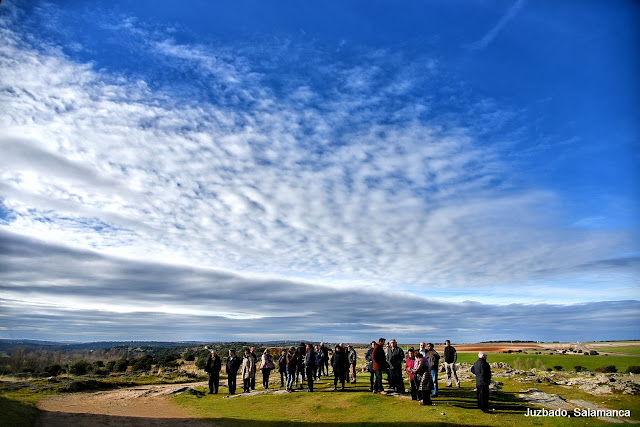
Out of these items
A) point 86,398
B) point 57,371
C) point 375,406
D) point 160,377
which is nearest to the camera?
point 375,406

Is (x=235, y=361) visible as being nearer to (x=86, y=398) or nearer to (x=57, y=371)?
(x=86, y=398)

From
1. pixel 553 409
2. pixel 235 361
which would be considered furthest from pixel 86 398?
pixel 553 409

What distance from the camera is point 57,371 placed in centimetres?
3600

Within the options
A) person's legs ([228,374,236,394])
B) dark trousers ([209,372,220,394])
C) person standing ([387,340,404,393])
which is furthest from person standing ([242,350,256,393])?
person standing ([387,340,404,393])

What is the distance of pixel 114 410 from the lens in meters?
15.9

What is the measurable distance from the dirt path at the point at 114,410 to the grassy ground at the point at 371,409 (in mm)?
930

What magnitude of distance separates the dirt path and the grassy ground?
0.93 metres

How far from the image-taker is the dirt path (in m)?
13.2

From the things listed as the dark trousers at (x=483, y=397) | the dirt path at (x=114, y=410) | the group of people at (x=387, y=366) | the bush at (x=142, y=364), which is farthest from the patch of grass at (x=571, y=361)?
the bush at (x=142, y=364)

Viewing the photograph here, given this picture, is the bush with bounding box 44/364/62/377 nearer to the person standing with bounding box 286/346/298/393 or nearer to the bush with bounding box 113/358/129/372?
the bush with bounding box 113/358/129/372

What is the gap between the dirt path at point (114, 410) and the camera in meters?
13.2

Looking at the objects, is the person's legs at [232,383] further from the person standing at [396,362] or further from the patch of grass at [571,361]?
the patch of grass at [571,361]

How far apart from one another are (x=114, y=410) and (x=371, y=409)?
10.9m

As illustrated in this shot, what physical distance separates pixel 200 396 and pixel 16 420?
8836 mm
